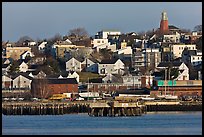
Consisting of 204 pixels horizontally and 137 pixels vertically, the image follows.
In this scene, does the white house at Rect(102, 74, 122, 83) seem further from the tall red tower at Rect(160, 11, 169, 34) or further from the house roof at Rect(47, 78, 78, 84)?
the tall red tower at Rect(160, 11, 169, 34)

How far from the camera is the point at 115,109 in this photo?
63.8 metres

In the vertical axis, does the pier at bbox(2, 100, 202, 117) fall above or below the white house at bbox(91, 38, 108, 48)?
below

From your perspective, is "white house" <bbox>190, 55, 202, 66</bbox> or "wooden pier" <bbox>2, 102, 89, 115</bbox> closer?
"wooden pier" <bbox>2, 102, 89, 115</bbox>

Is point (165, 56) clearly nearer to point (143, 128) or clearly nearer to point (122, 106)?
point (122, 106)

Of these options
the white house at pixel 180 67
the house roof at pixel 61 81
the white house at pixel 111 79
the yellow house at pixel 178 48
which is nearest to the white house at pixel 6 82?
the house roof at pixel 61 81

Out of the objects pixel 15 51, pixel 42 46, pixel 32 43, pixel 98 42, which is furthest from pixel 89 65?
pixel 32 43

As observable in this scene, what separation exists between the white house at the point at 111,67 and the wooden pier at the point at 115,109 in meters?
47.1

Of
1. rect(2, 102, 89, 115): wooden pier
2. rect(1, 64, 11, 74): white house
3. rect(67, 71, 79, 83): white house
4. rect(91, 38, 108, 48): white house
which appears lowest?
rect(2, 102, 89, 115): wooden pier

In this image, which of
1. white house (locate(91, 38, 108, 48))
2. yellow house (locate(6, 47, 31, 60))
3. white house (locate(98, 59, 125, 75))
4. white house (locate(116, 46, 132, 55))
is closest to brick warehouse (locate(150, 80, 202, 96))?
white house (locate(98, 59, 125, 75))

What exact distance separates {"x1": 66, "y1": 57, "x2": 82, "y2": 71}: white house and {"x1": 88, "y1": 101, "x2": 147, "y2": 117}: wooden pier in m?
50.9

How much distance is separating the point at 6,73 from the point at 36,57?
20075 millimetres

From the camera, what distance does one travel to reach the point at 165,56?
12625 cm

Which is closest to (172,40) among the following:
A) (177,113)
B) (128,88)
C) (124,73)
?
(124,73)

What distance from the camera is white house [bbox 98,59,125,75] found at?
113m
